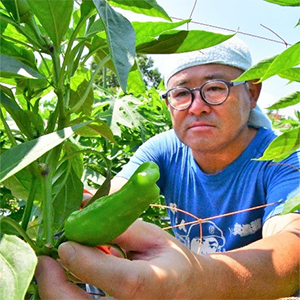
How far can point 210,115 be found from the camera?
51.3 inches

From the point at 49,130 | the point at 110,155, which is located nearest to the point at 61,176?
the point at 49,130

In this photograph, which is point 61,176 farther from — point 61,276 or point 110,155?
point 110,155

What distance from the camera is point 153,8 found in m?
0.56

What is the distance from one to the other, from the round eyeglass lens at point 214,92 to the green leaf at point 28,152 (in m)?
0.87

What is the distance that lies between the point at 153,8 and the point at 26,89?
0.23 metres

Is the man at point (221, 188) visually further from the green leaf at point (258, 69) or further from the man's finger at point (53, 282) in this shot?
the green leaf at point (258, 69)

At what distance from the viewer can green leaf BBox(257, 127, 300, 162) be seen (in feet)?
2.03

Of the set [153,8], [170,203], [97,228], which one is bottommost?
[170,203]

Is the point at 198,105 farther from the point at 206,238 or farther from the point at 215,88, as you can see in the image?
the point at 206,238

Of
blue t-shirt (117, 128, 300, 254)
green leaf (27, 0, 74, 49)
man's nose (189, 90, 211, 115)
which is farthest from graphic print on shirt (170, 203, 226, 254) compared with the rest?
green leaf (27, 0, 74, 49)

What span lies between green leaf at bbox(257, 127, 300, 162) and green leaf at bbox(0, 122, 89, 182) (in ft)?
1.03

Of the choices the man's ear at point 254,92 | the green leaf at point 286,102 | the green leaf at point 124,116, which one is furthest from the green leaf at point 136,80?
the green leaf at point 124,116

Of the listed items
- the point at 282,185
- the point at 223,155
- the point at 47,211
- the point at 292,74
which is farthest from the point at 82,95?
the point at 223,155

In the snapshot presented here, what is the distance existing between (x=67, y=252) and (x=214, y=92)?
90cm
